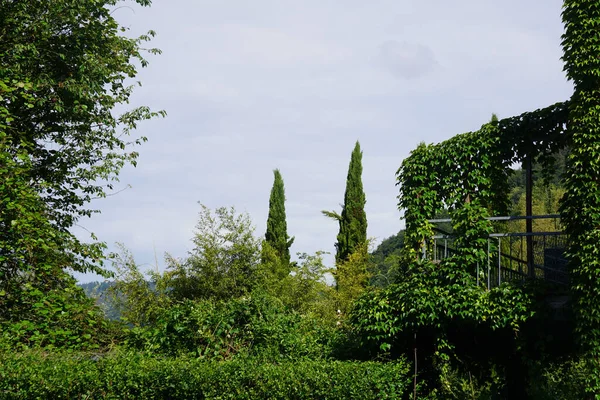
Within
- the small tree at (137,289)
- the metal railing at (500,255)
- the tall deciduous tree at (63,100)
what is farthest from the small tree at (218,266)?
the metal railing at (500,255)

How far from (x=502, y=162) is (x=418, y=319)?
3.44 m

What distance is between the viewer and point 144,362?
10.4 metres

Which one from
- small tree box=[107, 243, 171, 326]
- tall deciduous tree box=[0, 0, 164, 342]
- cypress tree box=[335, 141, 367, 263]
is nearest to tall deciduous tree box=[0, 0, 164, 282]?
tall deciduous tree box=[0, 0, 164, 342]

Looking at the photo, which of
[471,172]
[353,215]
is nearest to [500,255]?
[471,172]

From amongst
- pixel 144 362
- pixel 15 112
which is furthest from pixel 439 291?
pixel 15 112

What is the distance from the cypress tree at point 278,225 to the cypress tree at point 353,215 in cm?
325

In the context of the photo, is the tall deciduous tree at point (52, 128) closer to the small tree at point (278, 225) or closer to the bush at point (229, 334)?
the bush at point (229, 334)

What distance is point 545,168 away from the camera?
40.3 feet

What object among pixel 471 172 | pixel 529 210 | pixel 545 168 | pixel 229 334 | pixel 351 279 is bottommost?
pixel 229 334

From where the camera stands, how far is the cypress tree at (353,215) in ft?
111

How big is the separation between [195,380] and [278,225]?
2643cm

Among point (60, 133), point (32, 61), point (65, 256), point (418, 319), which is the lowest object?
point (418, 319)

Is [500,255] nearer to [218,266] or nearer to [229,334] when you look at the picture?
[229,334]

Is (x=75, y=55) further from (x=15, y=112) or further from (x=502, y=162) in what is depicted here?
(x=502, y=162)
